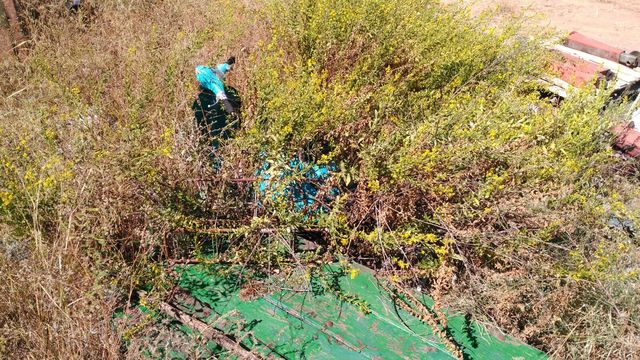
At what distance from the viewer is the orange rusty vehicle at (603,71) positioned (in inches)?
163

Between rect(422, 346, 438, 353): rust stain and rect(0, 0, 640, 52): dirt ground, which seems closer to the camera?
rect(422, 346, 438, 353): rust stain

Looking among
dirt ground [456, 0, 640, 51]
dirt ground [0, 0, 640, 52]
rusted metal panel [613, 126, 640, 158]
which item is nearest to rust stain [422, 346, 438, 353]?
rusted metal panel [613, 126, 640, 158]

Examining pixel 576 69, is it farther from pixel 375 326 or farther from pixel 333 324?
pixel 333 324

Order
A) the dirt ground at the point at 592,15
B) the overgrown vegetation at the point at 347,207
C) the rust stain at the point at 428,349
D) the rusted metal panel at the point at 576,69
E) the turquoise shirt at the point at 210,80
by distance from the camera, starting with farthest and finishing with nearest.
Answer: the dirt ground at the point at 592,15
the rusted metal panel at the point at 576,69
the turquoise shirt at the point at 210,80
the rust stain at the point at 428,349
the overgrown vegetation at the point at 347,207

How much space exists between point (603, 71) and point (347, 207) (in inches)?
155

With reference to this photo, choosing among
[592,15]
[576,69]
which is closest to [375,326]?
[576,69]

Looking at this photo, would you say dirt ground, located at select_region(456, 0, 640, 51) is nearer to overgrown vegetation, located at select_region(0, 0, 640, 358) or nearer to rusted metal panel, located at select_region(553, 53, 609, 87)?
rusted metal panel, located at select_region(553, 53, 609, 87)

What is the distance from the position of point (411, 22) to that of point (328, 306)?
3153 mm

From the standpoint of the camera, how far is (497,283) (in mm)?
2686

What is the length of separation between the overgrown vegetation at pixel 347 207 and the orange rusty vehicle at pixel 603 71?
0.61 meters

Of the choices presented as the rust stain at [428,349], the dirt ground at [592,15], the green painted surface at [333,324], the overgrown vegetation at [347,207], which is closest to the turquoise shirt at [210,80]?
the overgrown vegetation at [347,207]

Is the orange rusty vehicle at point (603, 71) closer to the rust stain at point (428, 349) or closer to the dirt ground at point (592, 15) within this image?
the dirt ground at point (592, 15)

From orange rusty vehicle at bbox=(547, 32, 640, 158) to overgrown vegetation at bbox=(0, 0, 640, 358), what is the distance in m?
0.61

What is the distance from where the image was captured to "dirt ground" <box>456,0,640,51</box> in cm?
762
